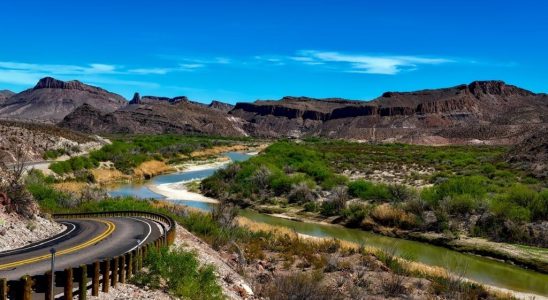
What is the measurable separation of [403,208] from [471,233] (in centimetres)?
483

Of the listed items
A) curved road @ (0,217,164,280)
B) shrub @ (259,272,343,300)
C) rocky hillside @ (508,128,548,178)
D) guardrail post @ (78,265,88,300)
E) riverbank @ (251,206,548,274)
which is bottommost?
riverbank @ (251,206,548,274)

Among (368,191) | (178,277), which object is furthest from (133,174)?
(178,277)

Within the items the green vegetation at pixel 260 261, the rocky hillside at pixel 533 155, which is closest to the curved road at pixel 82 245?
the green vegetation at pixel 260 261

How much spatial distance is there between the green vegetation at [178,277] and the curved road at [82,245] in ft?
2.65

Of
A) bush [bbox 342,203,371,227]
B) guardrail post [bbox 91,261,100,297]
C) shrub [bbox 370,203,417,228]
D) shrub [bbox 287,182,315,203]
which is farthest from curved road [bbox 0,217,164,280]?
shrub [bbox 287,182,315,203]

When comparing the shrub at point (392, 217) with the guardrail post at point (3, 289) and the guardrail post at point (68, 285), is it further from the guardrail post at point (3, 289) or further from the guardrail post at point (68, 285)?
the guardrail post at point (3, 289)

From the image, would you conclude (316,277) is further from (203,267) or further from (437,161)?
(437,161)

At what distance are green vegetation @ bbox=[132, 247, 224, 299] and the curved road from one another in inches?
31.8

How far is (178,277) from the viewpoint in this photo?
1359 cm

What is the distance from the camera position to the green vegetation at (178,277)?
1309 cm

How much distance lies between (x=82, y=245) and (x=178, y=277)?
4549mm

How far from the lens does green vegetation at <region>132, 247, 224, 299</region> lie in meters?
13.1

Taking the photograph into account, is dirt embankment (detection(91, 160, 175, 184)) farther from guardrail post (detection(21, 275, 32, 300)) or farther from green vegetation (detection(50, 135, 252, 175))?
guardrail post (detection(21, 275, 32, 300))

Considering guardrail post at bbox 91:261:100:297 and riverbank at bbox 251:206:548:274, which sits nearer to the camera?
guardrail post at bbox 91:261:100:297
